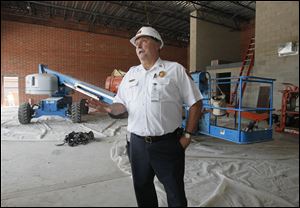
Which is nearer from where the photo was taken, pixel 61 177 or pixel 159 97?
pixel 159 97

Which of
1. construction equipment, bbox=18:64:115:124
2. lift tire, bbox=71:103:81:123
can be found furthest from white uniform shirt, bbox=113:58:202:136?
lift tire, bbox=71:103:81:123

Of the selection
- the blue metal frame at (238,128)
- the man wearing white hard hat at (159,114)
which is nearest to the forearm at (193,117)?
the man wearing white hard hat at (159,114)

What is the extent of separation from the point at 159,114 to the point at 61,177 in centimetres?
118

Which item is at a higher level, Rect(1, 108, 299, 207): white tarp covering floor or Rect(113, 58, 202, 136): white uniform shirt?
Rect(113, 58, 202, 136): white uniform shirt

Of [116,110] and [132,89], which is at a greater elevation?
[132,89]

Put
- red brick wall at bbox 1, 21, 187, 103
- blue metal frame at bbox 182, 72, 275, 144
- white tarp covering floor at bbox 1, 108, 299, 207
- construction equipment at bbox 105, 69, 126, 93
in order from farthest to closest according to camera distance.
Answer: construction equipment at bbox 105, 69, 126, 93 → red brick wall at bbox 1, 21, 187, 103 → blue metal frame at bbox 182, 72, 275, 144 → white tarp covering floor at bbox 1, 108, 299, 207

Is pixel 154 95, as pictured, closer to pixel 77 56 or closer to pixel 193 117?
pixel 193 117

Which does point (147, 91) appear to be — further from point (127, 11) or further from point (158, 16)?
point (158, 16)

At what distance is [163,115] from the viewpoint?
101 centimetres

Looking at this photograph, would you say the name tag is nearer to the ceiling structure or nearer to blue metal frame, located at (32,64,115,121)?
the ceiling structure

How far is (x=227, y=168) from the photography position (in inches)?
79.1

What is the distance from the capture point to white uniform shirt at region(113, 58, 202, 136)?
1.01 meters

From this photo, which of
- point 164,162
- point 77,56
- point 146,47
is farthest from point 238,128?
point 77,56

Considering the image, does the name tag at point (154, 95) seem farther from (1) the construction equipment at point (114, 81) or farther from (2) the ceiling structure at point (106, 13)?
(1) the construction equipment at point (114, 81)
